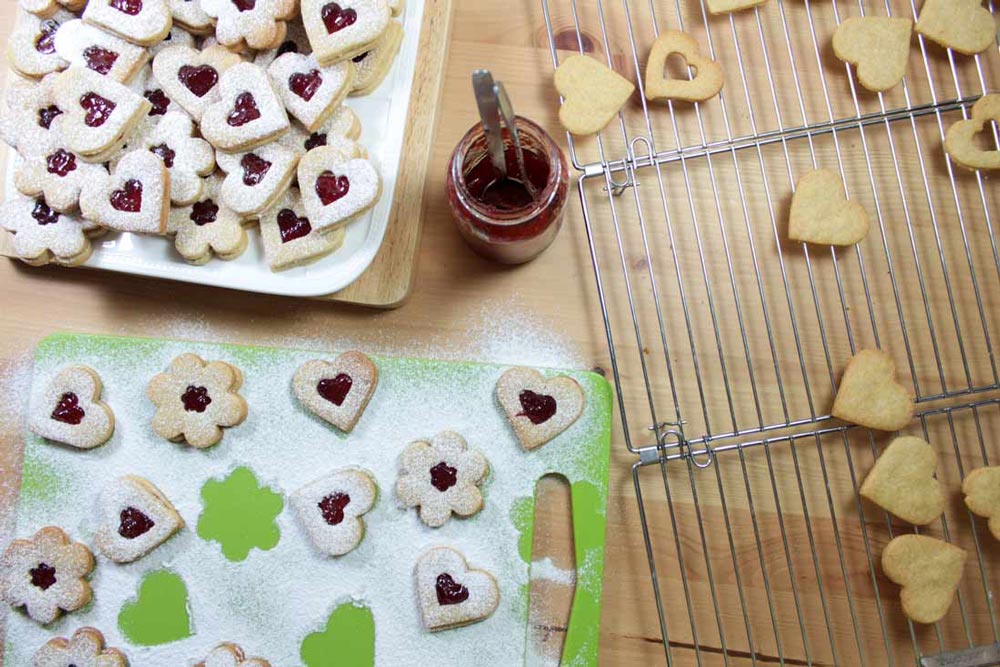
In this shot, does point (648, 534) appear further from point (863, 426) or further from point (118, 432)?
point (118, 432)

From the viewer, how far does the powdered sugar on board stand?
1.12 metres

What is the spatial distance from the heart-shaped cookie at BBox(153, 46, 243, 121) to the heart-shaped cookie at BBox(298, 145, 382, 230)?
0.16 metres

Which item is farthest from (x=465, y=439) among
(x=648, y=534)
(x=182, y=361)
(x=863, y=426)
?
(x=863, y=426)

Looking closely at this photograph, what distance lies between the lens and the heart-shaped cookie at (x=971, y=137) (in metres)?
1.10

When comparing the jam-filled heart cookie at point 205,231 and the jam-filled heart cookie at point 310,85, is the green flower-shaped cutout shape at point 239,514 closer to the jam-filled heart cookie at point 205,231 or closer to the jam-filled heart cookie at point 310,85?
the jam-filled heart cookie at point 205,231

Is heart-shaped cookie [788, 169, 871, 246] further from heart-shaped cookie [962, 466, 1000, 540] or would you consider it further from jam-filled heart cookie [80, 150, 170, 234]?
jam-filled heart cookie [80, 150, 170, 234]

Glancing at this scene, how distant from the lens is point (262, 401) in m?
1.15

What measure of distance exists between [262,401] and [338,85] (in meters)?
0.42

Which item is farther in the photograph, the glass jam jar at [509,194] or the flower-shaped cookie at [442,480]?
the flower-shaped cookie at [442,480]

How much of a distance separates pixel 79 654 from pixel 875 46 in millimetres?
1293

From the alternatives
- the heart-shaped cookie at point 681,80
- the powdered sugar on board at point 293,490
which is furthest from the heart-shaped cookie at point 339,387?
the heart-shaped cookie at point 681,80

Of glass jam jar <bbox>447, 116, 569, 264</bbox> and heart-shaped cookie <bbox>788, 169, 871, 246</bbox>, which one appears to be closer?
glass jam jar <bbox>447, 116, 569, 264</bbox>

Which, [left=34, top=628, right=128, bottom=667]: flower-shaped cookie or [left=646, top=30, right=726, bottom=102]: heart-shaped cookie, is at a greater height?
[left=646, top=30, right=726, bottom=102]: heart-shaped cookie

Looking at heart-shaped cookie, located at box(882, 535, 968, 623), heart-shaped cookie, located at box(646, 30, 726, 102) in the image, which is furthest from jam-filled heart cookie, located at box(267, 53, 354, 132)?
heart-shaped cookie, located at box(882, 535, 968, 623)
